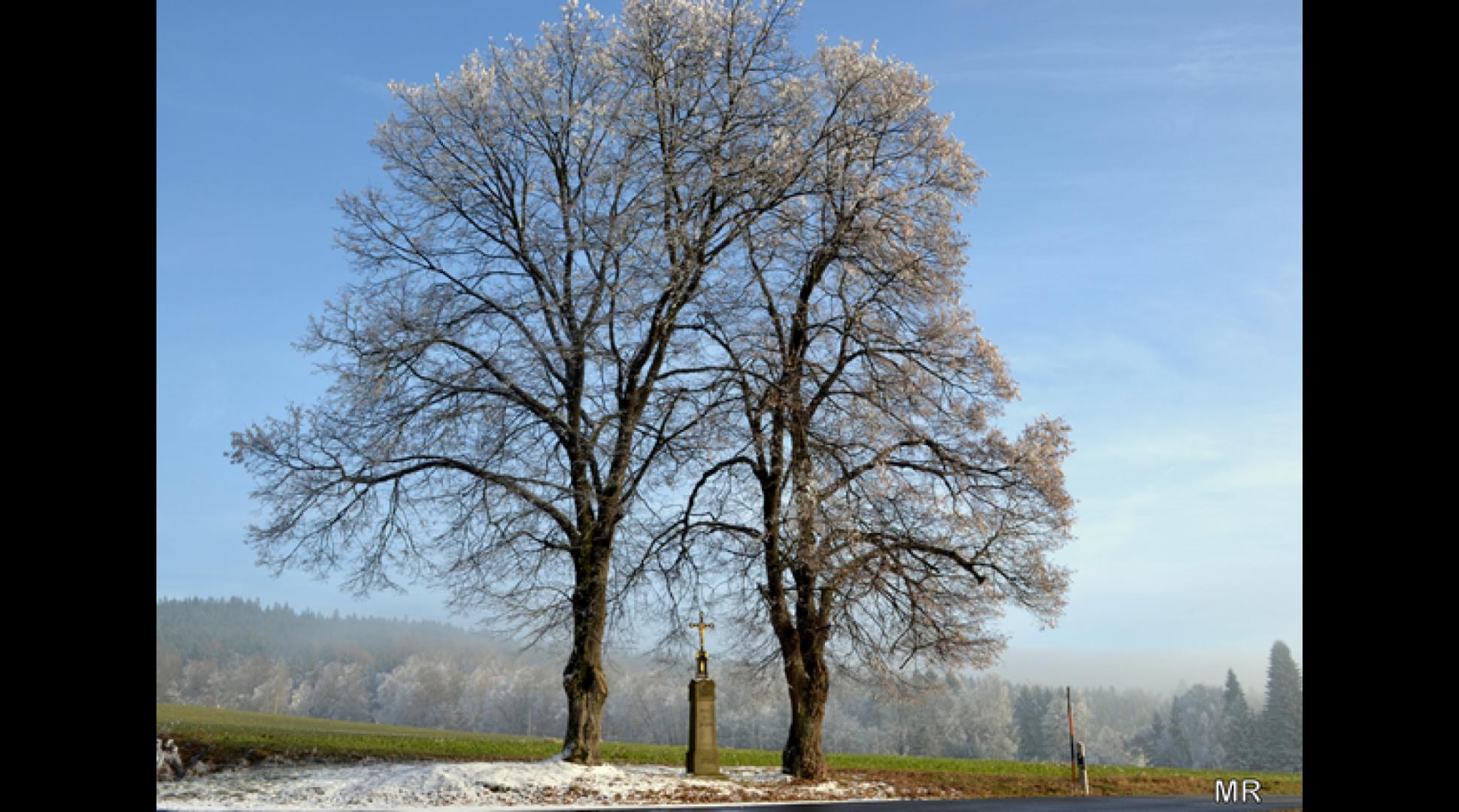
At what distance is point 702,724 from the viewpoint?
61.5ft

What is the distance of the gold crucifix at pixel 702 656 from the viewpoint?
19016mm

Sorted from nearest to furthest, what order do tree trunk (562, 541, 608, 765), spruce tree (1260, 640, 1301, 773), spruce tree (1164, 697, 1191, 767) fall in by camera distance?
1. tree trunk (562, 541, 608, 765)
2. spruce tree (1260, 640, 1301, 773)
3. spruce tree (1164, 697, 1191, 767)

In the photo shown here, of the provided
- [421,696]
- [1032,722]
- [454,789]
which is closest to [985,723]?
[1032,722]

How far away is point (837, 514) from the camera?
18922 millimetres

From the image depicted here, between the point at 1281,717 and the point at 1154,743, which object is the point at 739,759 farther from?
the point at 1154,743

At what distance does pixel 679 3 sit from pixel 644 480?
887 centimetres

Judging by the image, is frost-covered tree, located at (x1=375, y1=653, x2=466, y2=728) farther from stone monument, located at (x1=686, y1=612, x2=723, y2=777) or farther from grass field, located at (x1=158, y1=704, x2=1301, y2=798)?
stone monument, located at (x1=686, y1=612, x2=723, y2=777)

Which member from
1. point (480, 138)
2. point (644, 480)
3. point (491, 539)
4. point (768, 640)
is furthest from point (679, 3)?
point (768, 640)

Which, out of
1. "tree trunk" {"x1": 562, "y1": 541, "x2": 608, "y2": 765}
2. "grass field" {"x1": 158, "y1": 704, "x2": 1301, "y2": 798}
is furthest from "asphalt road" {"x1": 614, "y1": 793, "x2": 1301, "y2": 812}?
"tree trunk" {"x1": 562, "y1": 541, "x2": 608, "y2": 765}

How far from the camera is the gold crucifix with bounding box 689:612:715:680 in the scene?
749 inches

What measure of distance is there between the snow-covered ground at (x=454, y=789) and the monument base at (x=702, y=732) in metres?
0.38

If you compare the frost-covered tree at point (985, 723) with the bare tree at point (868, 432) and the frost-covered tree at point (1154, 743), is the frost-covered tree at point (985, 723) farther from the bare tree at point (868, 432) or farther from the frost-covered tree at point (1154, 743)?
the bare tree at point (868, 432)

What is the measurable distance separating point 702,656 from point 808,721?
2.49m
